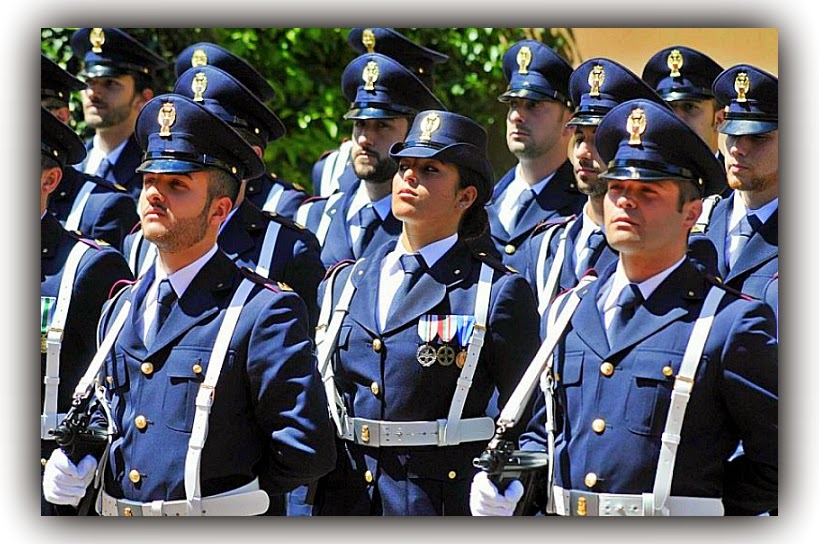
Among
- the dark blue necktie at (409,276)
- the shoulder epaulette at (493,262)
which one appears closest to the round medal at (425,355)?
the dark blue necktie at (409,276)

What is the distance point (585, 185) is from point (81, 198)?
157 cm

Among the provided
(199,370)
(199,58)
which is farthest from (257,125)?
(199,370)

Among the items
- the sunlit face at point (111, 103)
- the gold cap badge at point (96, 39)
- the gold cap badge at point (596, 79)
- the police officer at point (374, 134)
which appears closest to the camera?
the gold cap badge at point (596, 79)

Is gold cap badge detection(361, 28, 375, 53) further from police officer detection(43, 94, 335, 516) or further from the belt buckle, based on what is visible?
the belt buckle

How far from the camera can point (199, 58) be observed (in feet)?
16.7

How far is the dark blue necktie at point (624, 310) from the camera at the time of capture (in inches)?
168

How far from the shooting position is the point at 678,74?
15.6 ft

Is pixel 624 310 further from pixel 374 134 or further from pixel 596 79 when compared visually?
pixel 374 134

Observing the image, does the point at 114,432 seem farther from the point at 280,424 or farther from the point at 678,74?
the point at 678,74

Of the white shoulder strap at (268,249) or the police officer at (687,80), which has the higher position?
the police officer at (687,80)

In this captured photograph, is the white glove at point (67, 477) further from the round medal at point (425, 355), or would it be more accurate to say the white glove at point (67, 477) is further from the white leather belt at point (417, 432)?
the round medal at point (425, 355)

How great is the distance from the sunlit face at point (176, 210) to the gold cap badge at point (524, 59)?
3.59 ft

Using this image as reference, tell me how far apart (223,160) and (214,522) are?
98cm

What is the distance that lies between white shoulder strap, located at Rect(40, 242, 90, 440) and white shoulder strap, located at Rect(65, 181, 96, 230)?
0.30 meters
